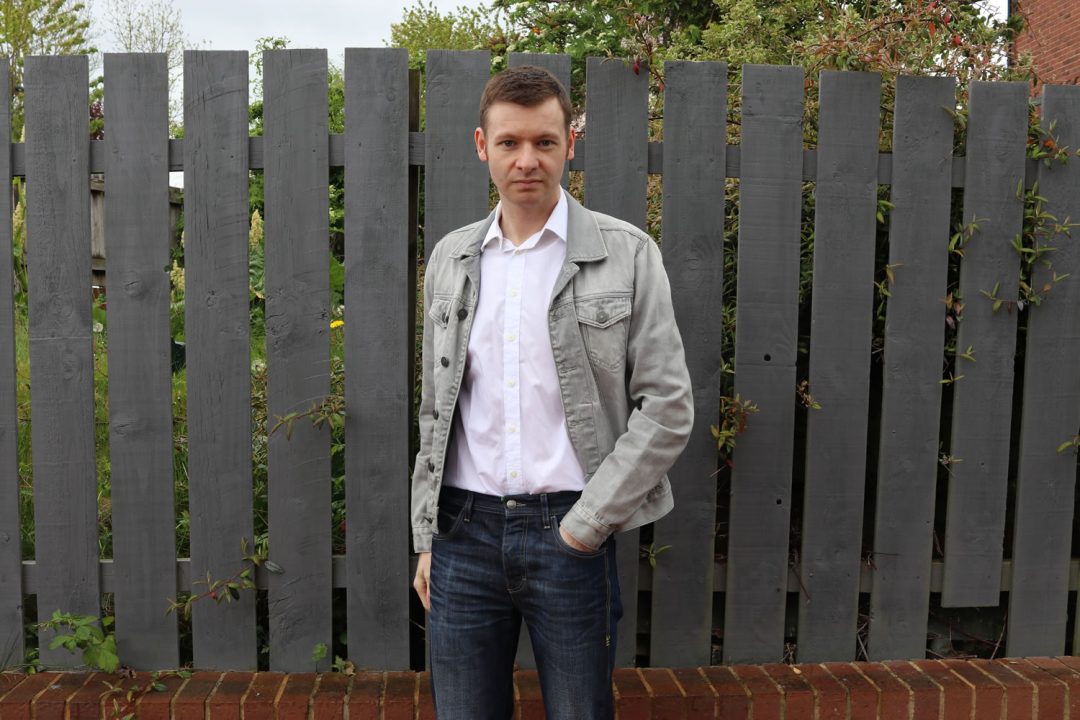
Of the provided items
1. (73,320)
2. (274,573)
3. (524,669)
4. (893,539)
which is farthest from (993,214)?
(73,320)

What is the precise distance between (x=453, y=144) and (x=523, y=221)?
81 centimetres

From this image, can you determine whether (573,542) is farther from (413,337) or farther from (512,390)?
(413,337)

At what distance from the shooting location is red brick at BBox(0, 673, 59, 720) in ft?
8.70

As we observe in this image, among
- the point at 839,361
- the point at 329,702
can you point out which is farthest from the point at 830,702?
the point at 329,702

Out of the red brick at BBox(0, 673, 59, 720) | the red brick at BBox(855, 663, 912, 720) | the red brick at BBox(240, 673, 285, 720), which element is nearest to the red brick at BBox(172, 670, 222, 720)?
the red brick at BBox(240, 673, 285, 720)

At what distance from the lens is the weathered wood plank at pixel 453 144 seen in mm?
2725

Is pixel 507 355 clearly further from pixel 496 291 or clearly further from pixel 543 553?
pixel 543 553

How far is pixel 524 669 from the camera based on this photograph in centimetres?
288

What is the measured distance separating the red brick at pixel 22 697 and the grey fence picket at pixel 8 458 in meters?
0.14

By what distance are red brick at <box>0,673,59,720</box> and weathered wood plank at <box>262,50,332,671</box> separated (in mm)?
682

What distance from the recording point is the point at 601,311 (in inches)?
77.1

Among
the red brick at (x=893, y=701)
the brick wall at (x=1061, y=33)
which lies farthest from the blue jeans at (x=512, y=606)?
the brick wall at (x=1061, y=33)

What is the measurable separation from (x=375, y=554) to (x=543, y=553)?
3.52 feet

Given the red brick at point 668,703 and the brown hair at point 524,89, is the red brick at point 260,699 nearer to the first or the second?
the red brick at point 668,703
